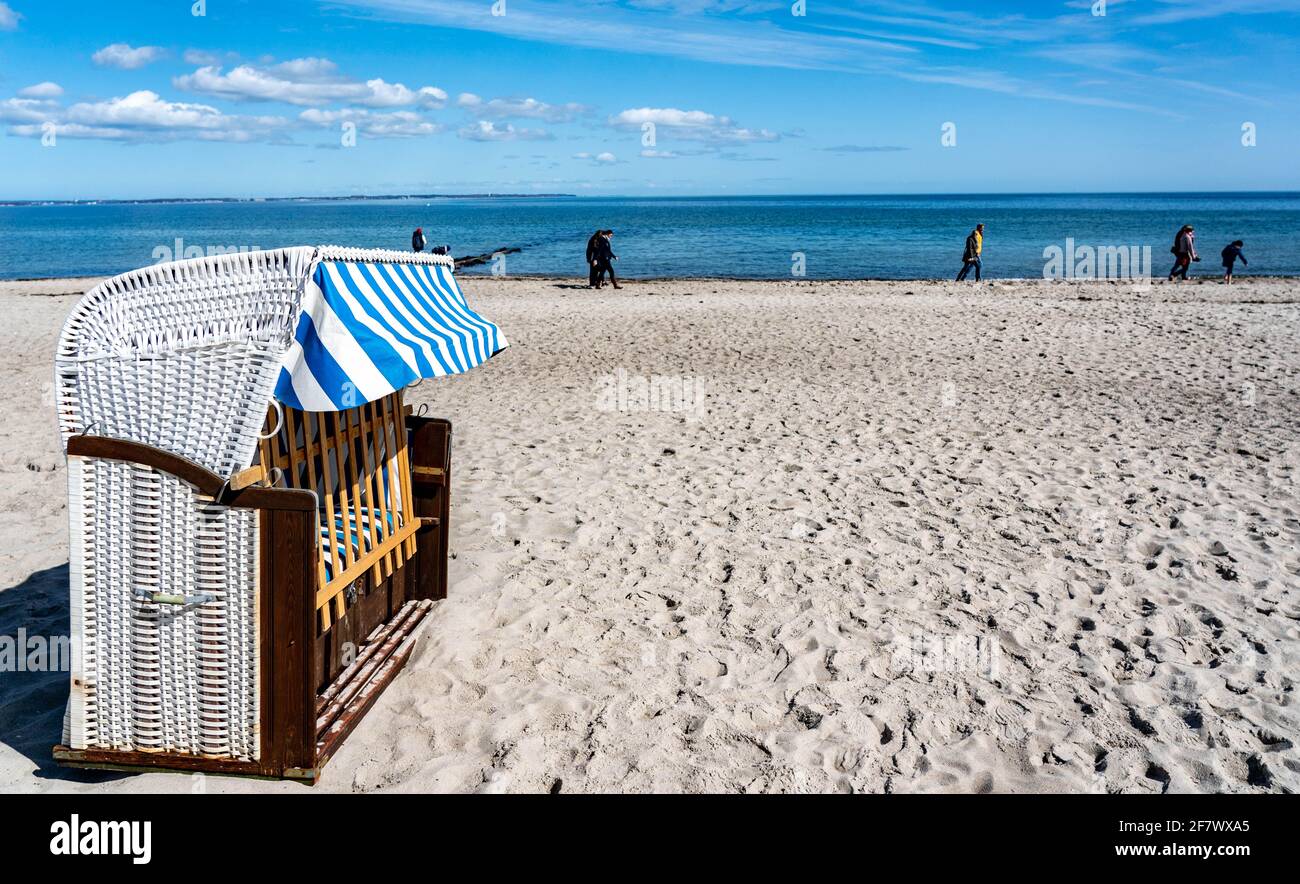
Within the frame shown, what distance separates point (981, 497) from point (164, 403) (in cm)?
564

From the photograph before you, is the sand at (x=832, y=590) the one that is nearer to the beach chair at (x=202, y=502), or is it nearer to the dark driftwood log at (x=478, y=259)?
the beach chair at (x=202, y=502)

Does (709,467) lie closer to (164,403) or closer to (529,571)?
(529,571)

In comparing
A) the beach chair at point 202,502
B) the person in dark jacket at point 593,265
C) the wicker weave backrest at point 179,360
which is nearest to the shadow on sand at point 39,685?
the beach chair at point 202,502

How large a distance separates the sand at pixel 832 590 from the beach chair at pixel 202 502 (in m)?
0.33

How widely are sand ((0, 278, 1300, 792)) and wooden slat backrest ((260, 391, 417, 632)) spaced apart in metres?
0.59

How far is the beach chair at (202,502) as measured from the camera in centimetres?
334

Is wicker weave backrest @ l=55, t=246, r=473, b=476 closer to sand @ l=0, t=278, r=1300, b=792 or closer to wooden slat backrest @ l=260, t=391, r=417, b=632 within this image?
wooden slat backrest @ l=260, t=391, r=417, b=632

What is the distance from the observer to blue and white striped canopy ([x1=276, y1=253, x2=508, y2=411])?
339 centimetres

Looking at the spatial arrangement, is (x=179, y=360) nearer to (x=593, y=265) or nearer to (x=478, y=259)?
(x=478, y=259)

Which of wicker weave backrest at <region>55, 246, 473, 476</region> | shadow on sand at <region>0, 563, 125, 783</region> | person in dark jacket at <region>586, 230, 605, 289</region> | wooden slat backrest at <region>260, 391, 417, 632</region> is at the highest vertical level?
person in dark jacket at <region>586, 230, 605, 289</region>

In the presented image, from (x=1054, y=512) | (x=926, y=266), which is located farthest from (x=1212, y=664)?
(x=926, y=266)

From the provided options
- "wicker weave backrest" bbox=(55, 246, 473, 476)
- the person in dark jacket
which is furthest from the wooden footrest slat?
the person in dark jacket
